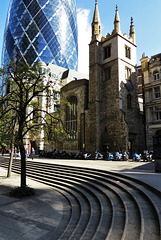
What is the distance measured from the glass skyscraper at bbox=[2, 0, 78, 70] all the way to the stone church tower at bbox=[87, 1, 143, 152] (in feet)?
150

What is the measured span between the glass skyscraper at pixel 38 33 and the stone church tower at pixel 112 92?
45.8 m

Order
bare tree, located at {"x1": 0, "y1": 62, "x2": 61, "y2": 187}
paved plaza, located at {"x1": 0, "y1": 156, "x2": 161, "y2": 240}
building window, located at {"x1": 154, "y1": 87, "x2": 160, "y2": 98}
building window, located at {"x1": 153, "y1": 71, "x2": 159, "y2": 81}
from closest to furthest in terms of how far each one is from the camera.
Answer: paved plaza, located at {"x1": 0, "y1": 156, "x2": 161, "y2": 240}, bare tree, located at {"x1": 0, "y1": 62, "x2": 61, "y2": 187}, building window, located at {"x1": 154, "y1": 87, "x2": 160, "y2": 98}, building window, located at {"x1": 153, "y1": 71, "x2": 159, "y2": 81}

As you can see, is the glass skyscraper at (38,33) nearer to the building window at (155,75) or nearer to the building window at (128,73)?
the building window at (128,73)

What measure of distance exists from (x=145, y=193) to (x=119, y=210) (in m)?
1.23

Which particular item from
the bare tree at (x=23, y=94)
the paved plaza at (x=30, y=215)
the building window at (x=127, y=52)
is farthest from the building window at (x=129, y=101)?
the paved plaza at (x=30, y=215)

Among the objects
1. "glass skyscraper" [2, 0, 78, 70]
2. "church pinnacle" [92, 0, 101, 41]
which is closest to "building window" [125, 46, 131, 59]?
"church pinnacle" [92, 0, 101, 41]

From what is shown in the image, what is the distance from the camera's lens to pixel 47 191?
9.14m

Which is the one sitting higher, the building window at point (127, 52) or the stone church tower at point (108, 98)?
the building window at point (127, 52)

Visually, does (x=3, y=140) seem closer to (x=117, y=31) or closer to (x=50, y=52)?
(x=117, y=31)

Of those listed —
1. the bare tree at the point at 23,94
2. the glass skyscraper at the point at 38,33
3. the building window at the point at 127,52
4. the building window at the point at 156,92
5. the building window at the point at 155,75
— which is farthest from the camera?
the glass skyscraper at the point at 38,33

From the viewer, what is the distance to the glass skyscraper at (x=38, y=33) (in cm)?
7078

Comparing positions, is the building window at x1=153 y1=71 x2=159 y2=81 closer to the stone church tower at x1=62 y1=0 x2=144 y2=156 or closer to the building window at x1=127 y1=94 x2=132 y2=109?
the stone church tower at x1=62 y1=0 x2=144 y2=156

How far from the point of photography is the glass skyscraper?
232ft

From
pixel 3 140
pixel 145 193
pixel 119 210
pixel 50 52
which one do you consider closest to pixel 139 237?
pixel 119 210
